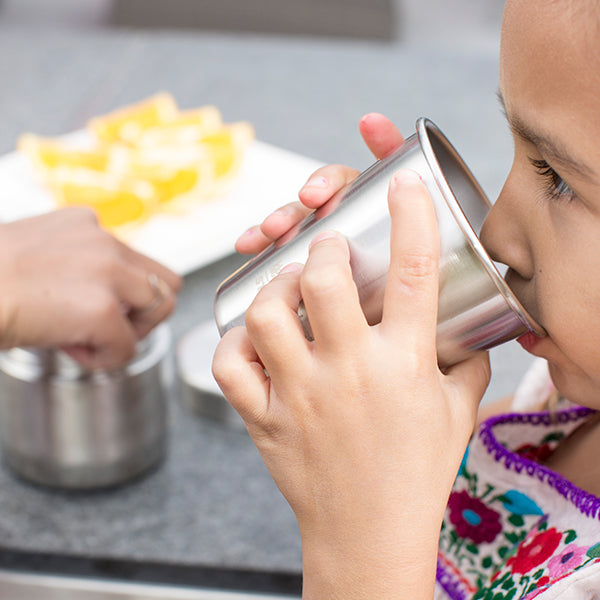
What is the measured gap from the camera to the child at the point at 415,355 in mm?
493

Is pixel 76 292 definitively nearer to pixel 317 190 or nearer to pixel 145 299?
pixel 145 299

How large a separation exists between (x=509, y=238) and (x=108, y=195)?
733 mm

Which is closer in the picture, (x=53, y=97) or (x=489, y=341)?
(x=489, y=341)

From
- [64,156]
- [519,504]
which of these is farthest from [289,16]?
[519,504]

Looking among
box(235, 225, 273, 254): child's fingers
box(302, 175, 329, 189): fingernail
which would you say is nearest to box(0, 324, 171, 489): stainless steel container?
box(235, 225, 273, 254): child's fingers

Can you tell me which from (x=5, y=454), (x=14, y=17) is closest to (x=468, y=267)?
(x=5, y=454)

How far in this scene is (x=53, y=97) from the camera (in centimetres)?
167

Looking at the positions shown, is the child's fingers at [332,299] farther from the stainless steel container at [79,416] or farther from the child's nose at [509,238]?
the stainless steel container at [79,416]

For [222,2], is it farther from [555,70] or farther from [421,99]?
[555,70]

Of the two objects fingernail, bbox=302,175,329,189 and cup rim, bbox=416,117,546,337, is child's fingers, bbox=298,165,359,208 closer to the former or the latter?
fingernail, bbox=302,175,329,189

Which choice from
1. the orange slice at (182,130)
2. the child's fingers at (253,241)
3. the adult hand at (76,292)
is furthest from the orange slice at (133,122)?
the child's fingers at (253,241)

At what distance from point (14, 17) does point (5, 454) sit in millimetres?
1463

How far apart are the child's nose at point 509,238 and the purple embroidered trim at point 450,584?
28 centimetres

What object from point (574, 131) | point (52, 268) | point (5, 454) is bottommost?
point (5, 454)
